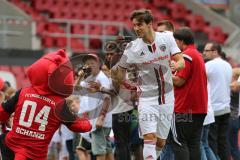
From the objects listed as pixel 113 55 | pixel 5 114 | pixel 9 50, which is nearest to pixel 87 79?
pixel 113 55

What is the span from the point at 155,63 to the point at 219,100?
105 inches

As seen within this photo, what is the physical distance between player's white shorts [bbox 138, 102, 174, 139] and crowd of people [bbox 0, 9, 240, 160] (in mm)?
12

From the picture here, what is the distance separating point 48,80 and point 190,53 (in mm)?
2420

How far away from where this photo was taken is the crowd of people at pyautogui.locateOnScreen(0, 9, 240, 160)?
7660mm

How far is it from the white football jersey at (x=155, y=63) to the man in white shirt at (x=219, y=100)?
7.38 feet

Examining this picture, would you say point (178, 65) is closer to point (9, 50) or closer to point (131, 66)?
point (131, 66)

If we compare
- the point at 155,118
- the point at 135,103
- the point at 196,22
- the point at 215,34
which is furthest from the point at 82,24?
the point at 155,118

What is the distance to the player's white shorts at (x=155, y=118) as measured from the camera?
858cm

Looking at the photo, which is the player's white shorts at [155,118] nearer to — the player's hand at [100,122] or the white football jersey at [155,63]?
the white football jersey at [155,63]

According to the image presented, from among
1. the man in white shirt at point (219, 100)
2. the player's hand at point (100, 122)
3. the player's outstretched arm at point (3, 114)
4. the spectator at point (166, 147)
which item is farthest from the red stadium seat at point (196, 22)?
the player's outstretched arm at point (3, 114)

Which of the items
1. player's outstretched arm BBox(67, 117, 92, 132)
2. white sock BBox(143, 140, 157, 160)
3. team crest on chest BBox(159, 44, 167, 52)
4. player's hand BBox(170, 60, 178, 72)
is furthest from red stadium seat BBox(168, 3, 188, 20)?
player's outstretched arm BBox(67, 117, 92, 132)

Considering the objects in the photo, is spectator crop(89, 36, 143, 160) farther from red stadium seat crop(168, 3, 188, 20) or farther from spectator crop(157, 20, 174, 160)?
red stadium seat crop(168, 3, 188, 20)

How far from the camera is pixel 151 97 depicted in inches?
343

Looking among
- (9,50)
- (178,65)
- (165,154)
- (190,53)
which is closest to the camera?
(178,65)
